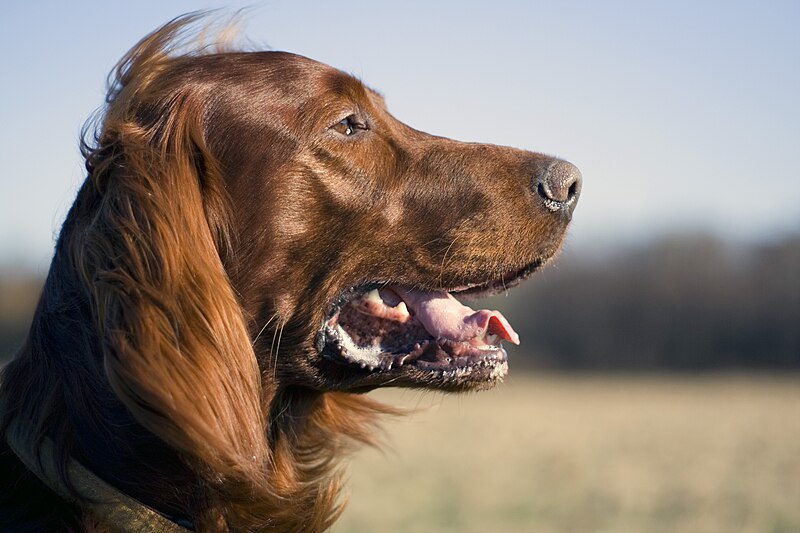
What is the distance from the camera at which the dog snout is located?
3068 mm

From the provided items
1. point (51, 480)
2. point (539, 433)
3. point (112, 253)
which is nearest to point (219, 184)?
point (112, 253)

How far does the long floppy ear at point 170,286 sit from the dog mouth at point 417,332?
0.39m

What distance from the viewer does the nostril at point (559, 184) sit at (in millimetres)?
3068

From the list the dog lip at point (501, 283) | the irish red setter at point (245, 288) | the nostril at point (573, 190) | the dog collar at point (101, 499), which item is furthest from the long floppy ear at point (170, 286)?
the nostril at point (573, 190)

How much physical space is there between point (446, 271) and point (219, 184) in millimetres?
744

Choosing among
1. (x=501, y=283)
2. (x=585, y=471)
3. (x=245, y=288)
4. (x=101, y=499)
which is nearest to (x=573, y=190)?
(x=501, y=283)

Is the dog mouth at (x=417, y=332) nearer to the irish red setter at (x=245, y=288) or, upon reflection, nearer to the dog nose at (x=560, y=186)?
the irish red setter at (x=245, y=288)

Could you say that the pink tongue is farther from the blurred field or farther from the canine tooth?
the blurred field

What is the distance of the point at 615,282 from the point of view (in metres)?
46.7

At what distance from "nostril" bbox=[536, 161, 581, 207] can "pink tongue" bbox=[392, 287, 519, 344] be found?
413mm

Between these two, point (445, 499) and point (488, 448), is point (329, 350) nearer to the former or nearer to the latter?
point (445, 499)

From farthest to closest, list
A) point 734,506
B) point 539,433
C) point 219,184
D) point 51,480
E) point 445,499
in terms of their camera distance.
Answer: point 539,433 < point 445,499 < point 734,506 < point 219,184 < point 51,480

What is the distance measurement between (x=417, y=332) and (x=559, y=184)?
66cm

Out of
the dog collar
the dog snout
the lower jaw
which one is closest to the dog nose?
the dog snout
